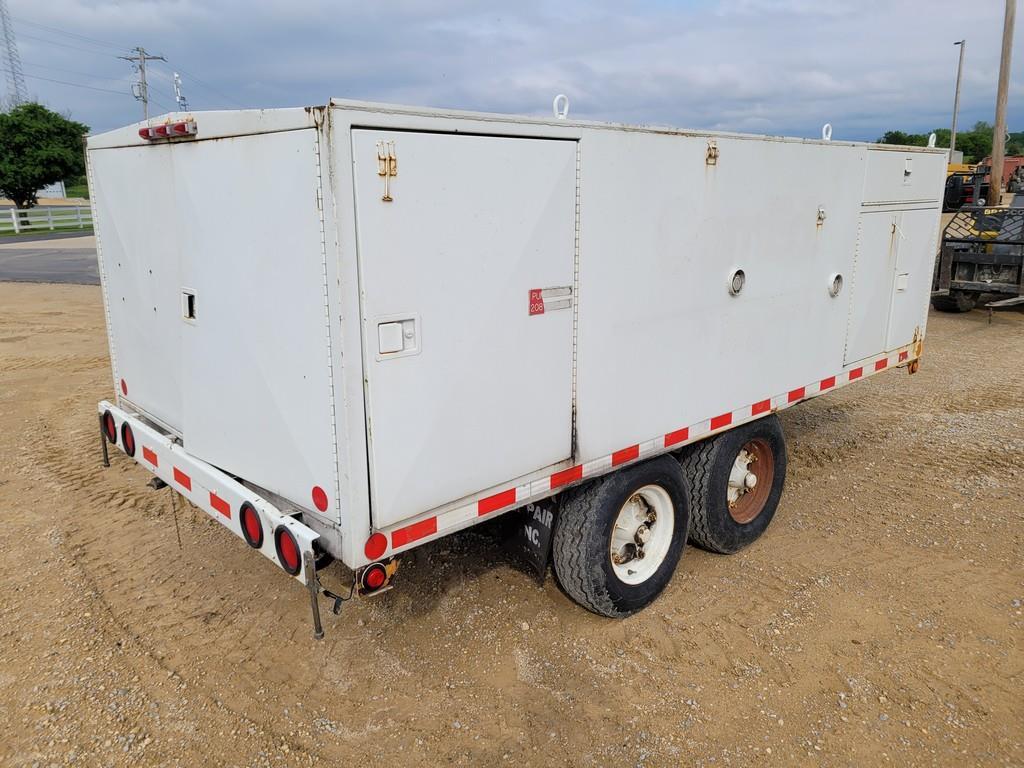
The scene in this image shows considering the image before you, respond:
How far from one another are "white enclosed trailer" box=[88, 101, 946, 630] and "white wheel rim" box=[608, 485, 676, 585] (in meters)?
0.01

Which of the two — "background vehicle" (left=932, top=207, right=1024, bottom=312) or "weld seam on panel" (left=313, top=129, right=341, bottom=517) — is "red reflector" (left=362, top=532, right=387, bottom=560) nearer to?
"weld seam on panel" (left=313, top=129, right=341, bottom=517)

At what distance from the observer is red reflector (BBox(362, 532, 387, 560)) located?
2.92 m

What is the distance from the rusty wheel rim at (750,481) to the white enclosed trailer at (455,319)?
0.27ft

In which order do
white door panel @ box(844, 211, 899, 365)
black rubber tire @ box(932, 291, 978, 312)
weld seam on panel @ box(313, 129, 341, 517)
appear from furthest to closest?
black rubber tire @ box(932, 291, 978, 312) → white door panel @ box(844, 211, 899, 365) → weld seam on panel @ box(313, 129, 341, 517)

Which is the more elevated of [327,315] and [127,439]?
[327,315]

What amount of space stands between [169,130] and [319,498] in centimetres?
177

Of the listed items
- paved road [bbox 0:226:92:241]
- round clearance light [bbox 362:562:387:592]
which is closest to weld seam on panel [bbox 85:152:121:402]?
round clearance light [bbox 362:562:387:592]

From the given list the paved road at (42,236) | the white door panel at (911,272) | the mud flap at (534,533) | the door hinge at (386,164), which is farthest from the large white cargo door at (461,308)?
the paved road at (42,236)

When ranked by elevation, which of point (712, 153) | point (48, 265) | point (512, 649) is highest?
point (712, 153)

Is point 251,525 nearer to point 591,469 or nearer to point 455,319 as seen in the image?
point 455,319

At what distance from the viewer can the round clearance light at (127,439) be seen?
4.34m

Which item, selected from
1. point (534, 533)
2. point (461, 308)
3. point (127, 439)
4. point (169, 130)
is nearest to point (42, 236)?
point (127, 439)

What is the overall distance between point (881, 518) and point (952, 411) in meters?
3.23

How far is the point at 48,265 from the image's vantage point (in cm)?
2047
